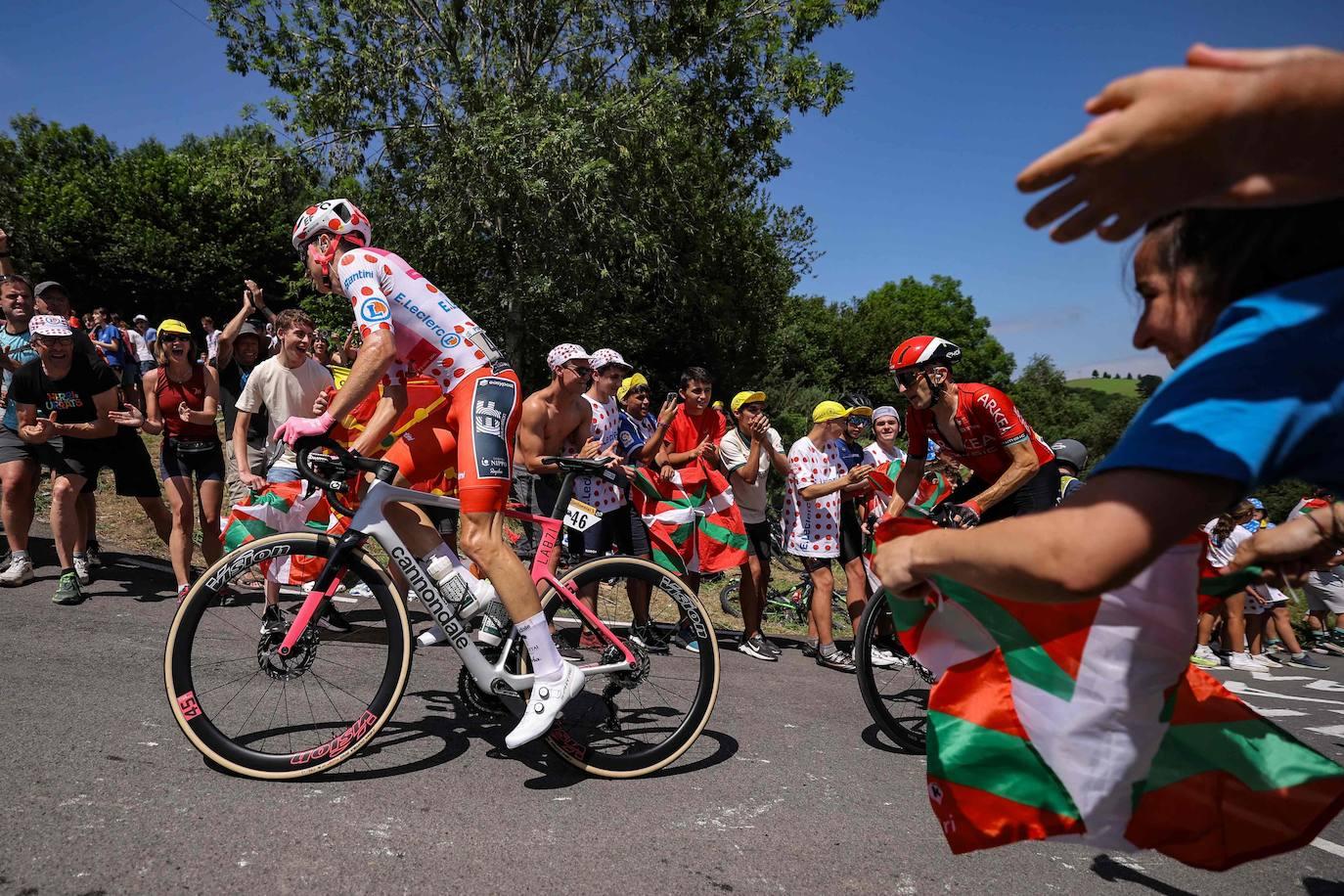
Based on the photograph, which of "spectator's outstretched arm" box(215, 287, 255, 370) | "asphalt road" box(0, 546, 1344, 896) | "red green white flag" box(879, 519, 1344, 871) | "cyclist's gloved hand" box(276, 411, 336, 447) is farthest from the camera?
"spectator's outstretched arm" box(215, 287, 255, 370)

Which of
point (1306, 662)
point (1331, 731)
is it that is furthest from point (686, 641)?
point (1306, 662)

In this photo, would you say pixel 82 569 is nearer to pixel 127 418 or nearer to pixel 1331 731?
pixel 127 418

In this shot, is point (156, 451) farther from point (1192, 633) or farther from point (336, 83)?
point (1192, 633)

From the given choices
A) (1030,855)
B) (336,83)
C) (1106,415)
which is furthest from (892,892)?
(1106,415)

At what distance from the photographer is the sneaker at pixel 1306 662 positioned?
10.1 m

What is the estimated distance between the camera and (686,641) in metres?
4.02

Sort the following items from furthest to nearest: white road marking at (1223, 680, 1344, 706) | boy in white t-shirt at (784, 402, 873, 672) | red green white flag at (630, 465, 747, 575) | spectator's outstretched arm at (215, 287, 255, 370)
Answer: white road marking at (1223, 680, 1344, 706), spectator's outstretched arm at (215, 287, 255, 370), boy in white t-shirt at (784, 402, 873, 672), red green white flag at (630, 465, 747, 575)

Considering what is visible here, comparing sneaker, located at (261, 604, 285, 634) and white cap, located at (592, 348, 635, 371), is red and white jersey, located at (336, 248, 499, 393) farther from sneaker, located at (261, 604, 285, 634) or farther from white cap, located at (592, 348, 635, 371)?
white cap, located at (592, 348, 635, 371)

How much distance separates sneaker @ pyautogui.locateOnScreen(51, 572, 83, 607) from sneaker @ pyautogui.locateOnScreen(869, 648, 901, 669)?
534 centimetres

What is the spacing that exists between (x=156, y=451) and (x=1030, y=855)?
518 inches

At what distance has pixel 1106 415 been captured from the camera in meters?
54.1

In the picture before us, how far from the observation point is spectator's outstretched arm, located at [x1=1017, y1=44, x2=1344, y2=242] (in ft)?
3.18

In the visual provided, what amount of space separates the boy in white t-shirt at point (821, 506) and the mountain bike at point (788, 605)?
2.36 meters

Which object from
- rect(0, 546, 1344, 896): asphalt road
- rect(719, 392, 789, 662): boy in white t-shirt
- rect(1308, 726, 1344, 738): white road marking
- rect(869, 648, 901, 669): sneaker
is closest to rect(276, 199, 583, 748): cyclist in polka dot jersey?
rect(0, 546, 1344, 896): asphalt road
